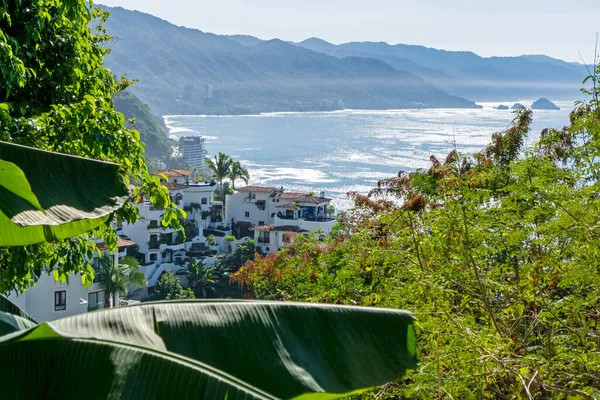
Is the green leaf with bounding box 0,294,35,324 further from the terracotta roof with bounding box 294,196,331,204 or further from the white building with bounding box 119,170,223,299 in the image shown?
the terracotta roof with bounding box 294,196,331,204

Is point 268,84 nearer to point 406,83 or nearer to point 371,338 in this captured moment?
point 406,83

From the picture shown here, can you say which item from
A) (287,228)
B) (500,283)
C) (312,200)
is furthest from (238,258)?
(500,283)

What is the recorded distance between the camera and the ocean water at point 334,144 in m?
62.4

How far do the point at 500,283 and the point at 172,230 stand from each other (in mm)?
32750

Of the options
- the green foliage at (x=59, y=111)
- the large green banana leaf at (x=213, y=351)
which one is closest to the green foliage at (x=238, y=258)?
the green foliage at (x=59, y=111)

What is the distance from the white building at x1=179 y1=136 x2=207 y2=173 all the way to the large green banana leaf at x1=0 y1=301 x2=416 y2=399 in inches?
3185

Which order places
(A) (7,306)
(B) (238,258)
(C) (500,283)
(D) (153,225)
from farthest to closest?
1. (D) (153,225)
2. (B) (238,258)
3. (C) (500,283)
4. (A) (7,306)

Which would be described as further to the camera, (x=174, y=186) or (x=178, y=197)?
(x=178, y=197)

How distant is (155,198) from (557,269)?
276 cm

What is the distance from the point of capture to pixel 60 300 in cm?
2117

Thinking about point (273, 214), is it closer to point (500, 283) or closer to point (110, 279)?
point (110, 279)

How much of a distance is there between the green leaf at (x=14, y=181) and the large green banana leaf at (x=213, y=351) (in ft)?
1.08

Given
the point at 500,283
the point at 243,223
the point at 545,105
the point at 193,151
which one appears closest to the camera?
the point at 500,283

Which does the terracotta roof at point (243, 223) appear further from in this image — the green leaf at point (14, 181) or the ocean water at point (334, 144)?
the green leaf at point (14, 181)
